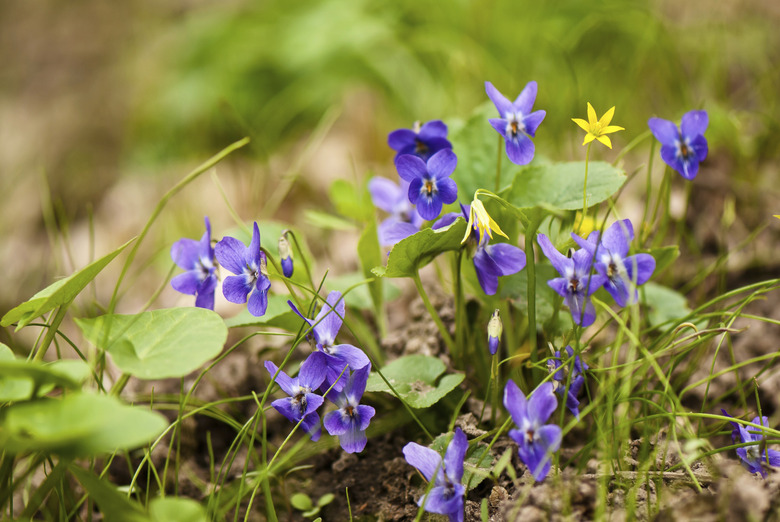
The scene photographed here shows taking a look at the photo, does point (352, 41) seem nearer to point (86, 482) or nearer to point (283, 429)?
point (283, 429)

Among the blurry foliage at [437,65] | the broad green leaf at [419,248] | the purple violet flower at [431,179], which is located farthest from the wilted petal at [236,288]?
the blurry foliage at [437,65]

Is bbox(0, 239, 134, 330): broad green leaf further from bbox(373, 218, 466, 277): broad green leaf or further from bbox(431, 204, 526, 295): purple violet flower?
bbox(431, 204, 526, 295): purple violet flower

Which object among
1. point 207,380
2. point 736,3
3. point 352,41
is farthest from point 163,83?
point 736,3

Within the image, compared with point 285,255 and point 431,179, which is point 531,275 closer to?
point 431,179

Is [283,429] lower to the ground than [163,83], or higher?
lower

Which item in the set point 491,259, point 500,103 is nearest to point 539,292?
point 491,259

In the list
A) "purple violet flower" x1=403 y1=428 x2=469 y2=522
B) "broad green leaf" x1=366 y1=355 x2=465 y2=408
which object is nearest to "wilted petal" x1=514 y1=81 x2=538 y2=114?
"broad green leaf" x1=366 y1=355 x2=465 y2=408
